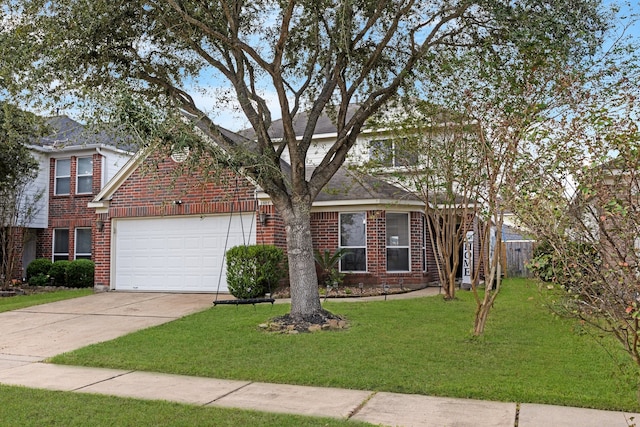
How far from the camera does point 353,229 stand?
16172mm

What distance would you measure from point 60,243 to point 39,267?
1.52 metres

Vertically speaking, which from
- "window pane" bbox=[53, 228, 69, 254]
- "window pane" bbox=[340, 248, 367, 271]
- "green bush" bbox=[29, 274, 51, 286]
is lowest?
"green bush" bbox=[29, 274, 51, 286]

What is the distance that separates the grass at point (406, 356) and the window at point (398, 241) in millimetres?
5206

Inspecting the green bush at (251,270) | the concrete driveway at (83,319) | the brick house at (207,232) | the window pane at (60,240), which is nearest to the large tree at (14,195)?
the window pane at (60,240)

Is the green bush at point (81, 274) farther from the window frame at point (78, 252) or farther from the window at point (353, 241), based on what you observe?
Result: the window at point (353, 241)

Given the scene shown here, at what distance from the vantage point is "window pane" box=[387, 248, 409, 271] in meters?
16.1

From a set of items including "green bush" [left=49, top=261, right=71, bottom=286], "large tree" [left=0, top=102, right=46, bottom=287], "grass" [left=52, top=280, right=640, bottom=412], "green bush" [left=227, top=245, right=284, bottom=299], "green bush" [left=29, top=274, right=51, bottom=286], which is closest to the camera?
"grass" [left=52, top=280, right=640, bottom=412]

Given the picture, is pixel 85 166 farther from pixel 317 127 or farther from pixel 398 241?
pixel 398 241

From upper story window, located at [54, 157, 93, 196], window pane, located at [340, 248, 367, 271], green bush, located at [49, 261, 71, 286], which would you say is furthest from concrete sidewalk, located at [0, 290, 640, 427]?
upper story window, located at [54, 157, 93, 196]

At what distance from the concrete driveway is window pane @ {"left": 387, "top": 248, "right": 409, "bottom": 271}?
5.22 m

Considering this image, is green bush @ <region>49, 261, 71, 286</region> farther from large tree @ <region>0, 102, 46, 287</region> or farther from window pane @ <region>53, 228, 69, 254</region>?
window pane @ <region>53, 228, 69, 254</region>

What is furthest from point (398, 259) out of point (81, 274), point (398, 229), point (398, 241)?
point (81, 274)

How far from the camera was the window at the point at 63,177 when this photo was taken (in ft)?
66.5

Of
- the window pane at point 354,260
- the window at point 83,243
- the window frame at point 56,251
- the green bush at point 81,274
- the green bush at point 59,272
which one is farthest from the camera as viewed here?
the window frame at point 56,251
